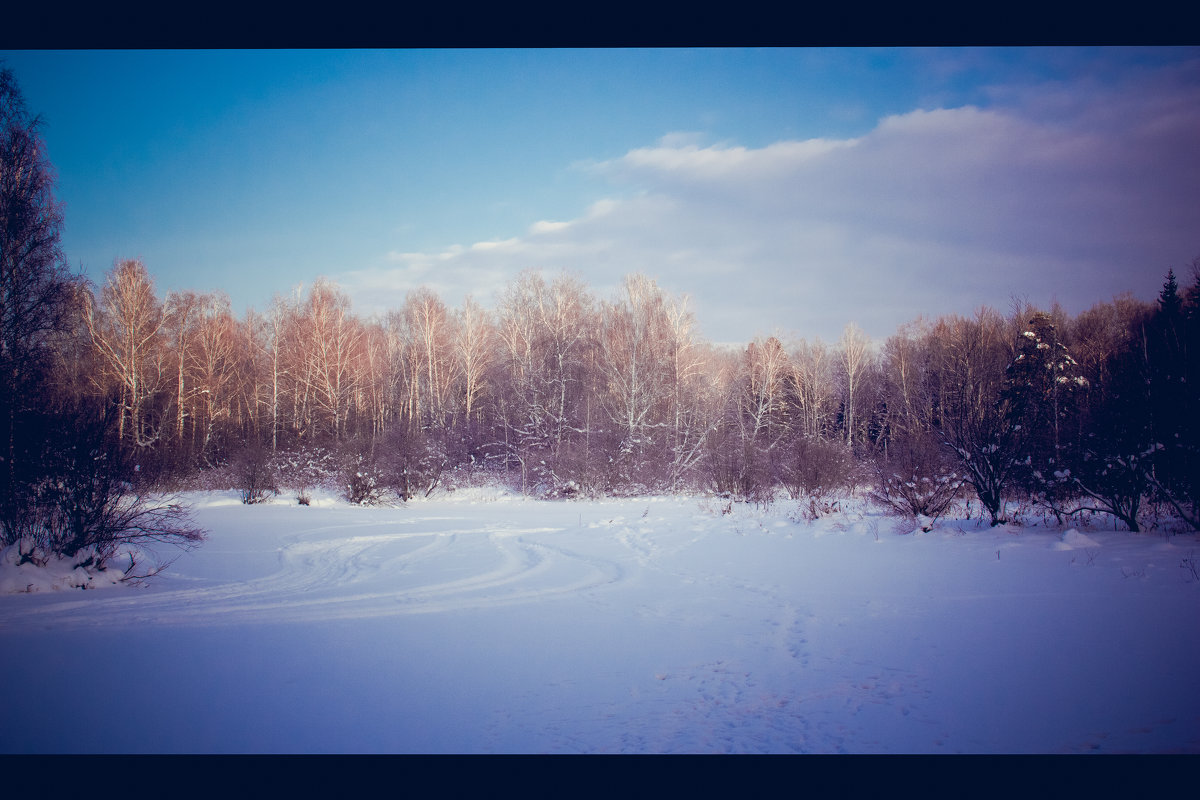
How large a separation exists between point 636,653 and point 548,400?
22236mm

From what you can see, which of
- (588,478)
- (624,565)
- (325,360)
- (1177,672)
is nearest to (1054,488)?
(1177,672)

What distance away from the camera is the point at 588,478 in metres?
22.1

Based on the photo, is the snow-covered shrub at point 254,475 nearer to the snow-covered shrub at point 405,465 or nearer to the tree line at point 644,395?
the tree line at point 644,395

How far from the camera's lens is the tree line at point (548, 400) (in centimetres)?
855

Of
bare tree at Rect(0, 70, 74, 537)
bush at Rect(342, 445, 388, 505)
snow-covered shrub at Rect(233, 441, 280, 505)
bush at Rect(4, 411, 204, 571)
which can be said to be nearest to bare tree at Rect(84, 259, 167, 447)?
snow-covered shrub at Rect(233, 441, 280, 505)

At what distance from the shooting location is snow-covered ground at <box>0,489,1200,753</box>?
3326 millimetres

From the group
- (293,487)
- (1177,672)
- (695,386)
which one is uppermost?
(695,386)

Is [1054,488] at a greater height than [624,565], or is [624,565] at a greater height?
[1054,488]

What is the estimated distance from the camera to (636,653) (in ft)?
15.5

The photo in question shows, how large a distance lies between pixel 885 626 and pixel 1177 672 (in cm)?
197

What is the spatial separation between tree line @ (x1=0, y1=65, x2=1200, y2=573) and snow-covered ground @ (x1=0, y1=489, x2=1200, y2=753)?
1907mm

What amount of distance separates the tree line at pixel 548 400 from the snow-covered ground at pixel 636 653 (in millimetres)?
1907
